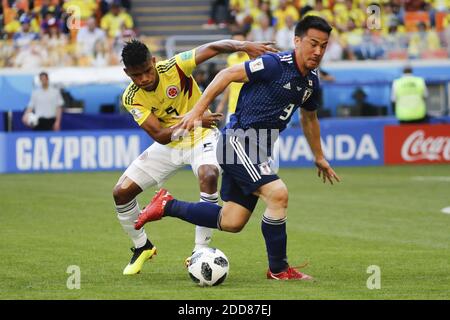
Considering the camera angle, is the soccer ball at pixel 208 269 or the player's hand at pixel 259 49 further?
the player's hand at pixel 259 49

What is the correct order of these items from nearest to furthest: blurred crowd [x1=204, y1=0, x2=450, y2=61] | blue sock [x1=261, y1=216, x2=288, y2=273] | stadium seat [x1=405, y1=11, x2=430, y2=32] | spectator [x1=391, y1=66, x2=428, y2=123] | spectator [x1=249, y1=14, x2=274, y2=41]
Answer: blue sock [x1=261, y1=216, x2=288, y2=273], spectator [x1=391, y1=66, x2=428, y2=123], blurred crowd [x1=204, y1=0, x2=450, y2=61], spectator [x1=249, y1=14, x2=274, y2=41], stadium seat [x1=405, y1=11, x2=430, y2=32]

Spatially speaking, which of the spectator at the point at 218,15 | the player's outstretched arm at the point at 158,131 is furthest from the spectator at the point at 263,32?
the player's outstretched arm at the point at 158,131

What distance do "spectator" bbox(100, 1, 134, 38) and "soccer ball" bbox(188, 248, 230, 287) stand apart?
19977 mm

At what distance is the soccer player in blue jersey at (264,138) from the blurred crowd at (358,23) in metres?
17.2

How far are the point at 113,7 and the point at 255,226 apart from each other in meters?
16.3

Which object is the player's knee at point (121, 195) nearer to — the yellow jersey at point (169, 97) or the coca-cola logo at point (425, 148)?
the yellow jersey at point (169, 97)

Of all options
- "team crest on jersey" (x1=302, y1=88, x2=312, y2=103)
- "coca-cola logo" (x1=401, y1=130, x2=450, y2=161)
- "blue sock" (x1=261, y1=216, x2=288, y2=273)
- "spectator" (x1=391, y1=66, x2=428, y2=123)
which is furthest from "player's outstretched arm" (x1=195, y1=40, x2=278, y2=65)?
"spectator" (x1=391, y1=66, x2=428, y2=123)

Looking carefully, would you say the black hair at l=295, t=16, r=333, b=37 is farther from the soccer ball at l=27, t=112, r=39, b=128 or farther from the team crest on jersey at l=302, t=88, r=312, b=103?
the soccer ball at l=27, t=112, r=39, b=128

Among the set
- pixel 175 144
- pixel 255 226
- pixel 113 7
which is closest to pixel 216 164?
pixel 175 144

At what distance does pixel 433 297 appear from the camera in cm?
824

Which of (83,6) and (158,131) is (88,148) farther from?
(158,131)

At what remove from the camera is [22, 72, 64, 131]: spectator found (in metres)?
24.0

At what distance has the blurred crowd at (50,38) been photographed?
2672 cm
